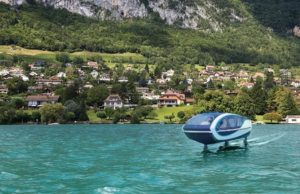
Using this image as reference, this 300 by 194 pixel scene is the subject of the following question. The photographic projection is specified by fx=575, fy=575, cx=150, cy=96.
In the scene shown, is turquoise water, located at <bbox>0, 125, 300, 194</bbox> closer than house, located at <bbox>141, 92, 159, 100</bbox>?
Yes

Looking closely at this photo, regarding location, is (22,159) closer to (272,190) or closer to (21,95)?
(272,190)

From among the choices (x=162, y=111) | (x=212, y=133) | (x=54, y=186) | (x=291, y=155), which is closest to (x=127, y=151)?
(x=212, y=133)

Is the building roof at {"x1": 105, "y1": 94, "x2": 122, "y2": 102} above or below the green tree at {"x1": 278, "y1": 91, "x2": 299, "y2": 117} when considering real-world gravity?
above

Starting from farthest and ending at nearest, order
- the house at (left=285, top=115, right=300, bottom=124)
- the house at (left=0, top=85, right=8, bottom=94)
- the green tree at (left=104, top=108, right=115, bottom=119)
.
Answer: the house at (left=0, top=85, right=8, bottom=94) → the green tree at (left=104, top=108, right=115, bottom=119) → the house at (left=285, top=115, right=300, bottom=124)

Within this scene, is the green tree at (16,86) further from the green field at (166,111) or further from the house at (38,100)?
the green field at (166,111)

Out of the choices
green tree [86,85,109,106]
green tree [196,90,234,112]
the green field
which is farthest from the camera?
green tree [86,85,109,106]

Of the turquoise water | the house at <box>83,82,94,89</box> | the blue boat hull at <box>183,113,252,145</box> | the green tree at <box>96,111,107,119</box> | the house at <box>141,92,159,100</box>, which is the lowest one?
the turquoise water

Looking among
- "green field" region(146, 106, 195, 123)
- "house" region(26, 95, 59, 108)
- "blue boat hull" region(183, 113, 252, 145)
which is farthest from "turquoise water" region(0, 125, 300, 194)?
"house" region(26, 95, 59, 108)

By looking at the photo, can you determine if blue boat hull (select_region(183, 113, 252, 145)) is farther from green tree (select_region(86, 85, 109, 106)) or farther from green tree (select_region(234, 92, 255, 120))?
green tree (select_region(86, 85, 109, 106))
